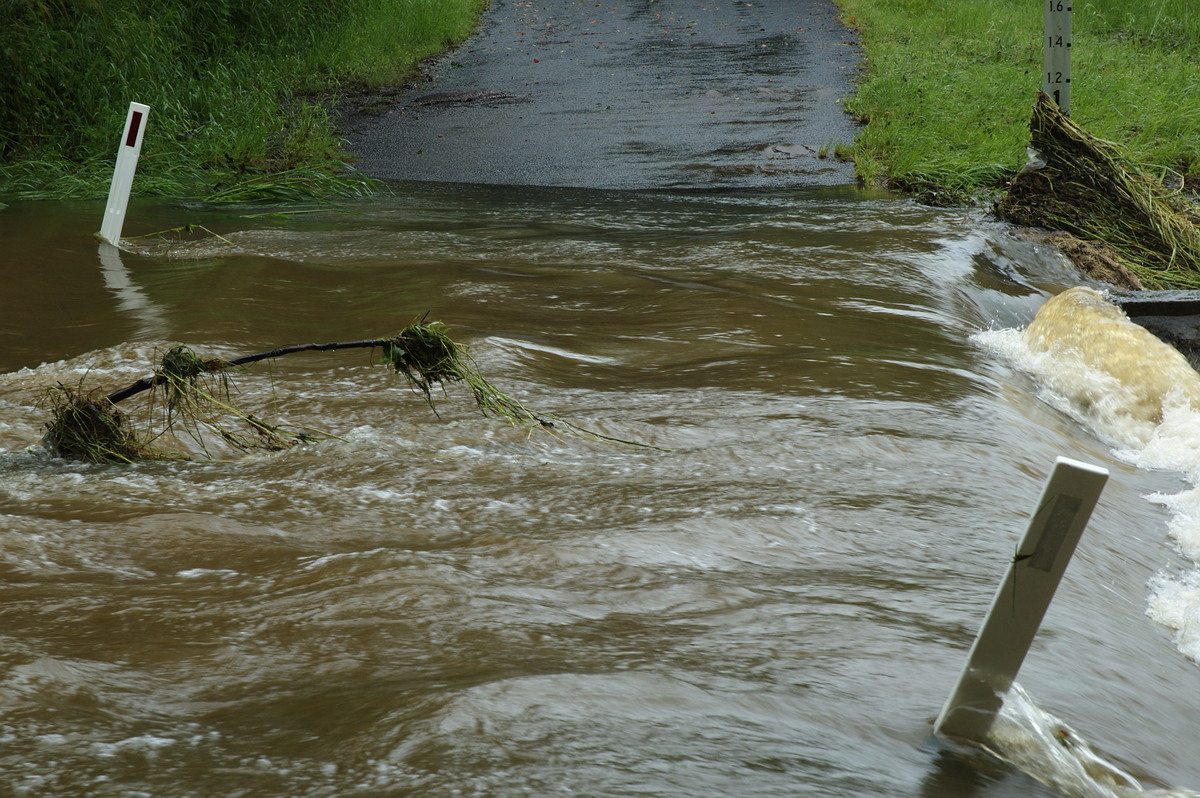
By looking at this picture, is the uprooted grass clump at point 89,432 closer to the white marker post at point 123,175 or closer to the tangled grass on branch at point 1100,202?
the white marker post at point 123,175

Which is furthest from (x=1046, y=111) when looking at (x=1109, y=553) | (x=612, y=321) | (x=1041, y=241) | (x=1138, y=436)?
(x=1109, y=553)

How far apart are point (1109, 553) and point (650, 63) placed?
12282mm

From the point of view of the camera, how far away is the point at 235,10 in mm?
11938

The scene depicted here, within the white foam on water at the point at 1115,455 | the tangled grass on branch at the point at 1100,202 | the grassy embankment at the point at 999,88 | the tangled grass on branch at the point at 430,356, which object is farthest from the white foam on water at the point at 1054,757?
the grassy embankment at the point at 999,88

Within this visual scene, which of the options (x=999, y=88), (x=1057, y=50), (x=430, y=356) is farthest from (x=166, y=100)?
(x=999, y=88)

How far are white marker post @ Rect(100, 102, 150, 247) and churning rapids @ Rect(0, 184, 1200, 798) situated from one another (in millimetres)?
946

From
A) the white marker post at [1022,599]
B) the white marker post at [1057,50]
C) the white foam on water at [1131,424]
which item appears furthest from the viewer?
the white marker post at [1057,50]

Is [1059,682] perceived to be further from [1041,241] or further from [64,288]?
[1041,241]

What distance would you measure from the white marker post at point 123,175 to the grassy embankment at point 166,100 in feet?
6.53

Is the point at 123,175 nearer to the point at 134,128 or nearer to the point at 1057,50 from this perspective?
the point at 134,128

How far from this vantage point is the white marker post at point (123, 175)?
647 cm

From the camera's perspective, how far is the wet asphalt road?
10164mm

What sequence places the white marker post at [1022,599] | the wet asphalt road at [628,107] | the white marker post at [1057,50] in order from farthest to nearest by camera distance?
the wet asphalt road at [628,107] < the white marker post at [1057,50] < the white marker post at [1022,599]

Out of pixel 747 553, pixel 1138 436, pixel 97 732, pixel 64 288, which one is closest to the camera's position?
pixel 97 732
